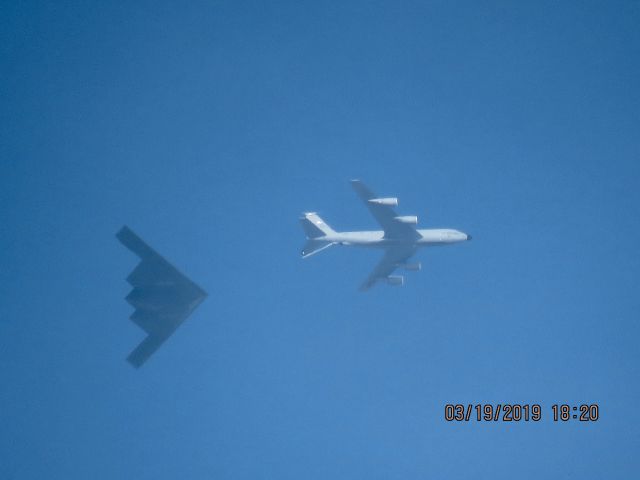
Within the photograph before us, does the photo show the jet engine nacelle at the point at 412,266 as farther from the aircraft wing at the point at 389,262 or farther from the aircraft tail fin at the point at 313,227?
the aircraft tail fin at the point at 313,227

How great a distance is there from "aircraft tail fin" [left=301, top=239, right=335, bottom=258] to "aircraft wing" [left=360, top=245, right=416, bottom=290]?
18.6 ft

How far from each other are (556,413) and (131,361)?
25.6 m

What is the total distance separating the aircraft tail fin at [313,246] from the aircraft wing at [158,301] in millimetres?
23933

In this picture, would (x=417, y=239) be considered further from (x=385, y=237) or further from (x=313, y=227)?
(x=313, y=227)

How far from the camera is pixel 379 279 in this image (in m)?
48.5

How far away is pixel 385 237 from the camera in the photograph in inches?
1756

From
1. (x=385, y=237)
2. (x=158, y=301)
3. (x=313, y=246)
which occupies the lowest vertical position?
(x=158, y=301)

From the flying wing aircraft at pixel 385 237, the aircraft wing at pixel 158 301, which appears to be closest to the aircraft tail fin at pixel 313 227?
the flying wing aircraft at pixel 385 237

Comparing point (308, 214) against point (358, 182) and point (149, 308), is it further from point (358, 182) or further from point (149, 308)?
point (149, 308)

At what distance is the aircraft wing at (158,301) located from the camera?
23297 mm

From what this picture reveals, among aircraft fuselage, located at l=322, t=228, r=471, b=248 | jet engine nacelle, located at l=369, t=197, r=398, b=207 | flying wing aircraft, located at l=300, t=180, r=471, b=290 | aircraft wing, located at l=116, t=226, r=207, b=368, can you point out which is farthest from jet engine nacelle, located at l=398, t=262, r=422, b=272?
aircraft wing, located at l=116, t=226, r=207, b=368

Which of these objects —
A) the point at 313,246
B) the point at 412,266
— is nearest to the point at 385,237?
the point at 412,266

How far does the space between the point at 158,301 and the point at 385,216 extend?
2473 centimetres

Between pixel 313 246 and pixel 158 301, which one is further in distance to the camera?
pixel 313 246
